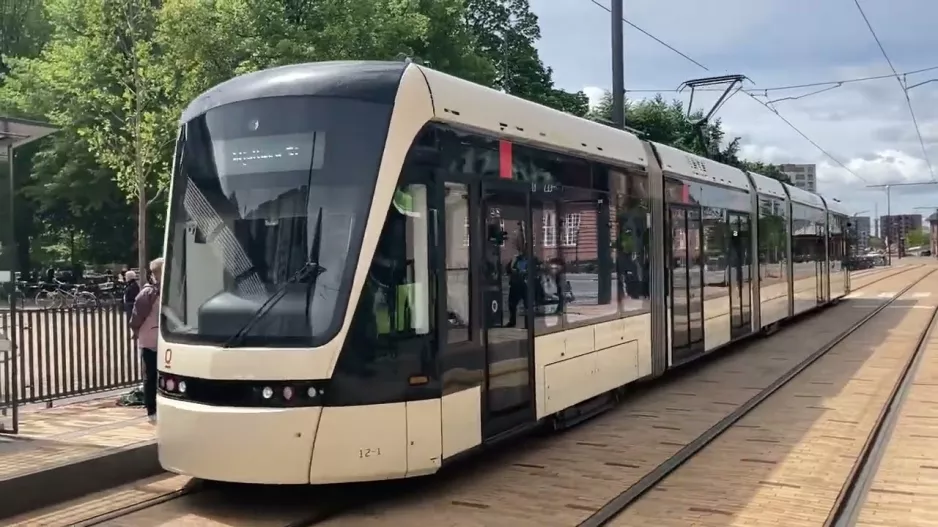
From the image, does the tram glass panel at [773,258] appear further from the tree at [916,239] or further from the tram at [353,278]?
the tree at [916,239]

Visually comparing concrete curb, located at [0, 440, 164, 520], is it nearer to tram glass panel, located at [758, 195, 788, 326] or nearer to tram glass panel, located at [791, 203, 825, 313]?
tram glass panel, located at [758, 195, 788, 326]

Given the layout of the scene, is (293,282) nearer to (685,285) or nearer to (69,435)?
(69,435)

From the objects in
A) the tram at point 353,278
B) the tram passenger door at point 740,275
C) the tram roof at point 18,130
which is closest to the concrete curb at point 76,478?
the tram at point 353,278

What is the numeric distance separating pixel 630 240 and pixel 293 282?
5.53 meters

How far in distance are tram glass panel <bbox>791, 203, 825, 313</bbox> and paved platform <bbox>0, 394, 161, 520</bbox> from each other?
53.3 ft

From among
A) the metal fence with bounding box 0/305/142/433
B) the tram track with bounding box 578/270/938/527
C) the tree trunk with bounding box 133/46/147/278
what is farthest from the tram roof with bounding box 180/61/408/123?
the tree trunk with bounding box 133/46/147/278

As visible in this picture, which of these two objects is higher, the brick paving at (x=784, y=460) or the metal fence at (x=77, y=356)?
the metal fence at (x=77, y=356)

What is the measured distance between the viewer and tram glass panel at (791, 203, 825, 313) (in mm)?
21891

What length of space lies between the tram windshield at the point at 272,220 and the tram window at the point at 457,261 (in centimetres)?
88

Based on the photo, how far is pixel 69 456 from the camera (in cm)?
760

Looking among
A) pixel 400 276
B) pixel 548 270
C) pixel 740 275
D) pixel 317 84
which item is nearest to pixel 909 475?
pixel 548 270

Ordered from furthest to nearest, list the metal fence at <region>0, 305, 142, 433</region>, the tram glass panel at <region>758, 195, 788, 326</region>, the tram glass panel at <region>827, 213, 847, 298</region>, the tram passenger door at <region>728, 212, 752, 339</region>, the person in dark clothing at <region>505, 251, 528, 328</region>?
the tram glass panel at <region>827, 213, 847, 298</region>
the tram glass panel at <region>758, 195, 788, 326</region>
the tram passenger door at <region>728, 212, 752, 339</region>
the metal fence at <region>0, 305, 142, 433</region>
the person in dark clothing at <region>505, 251, 528, 328</region>

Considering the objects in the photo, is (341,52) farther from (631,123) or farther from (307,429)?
(631,123)

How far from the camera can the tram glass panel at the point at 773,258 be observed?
59.5ft
